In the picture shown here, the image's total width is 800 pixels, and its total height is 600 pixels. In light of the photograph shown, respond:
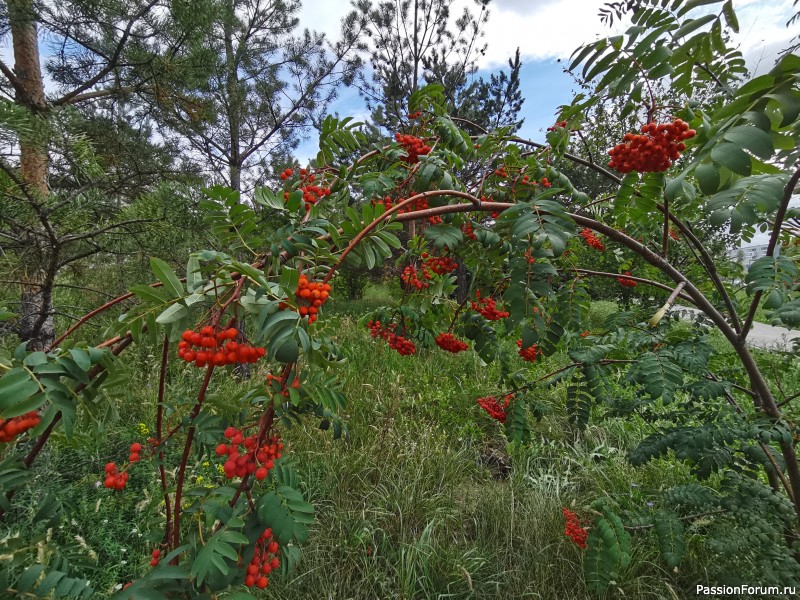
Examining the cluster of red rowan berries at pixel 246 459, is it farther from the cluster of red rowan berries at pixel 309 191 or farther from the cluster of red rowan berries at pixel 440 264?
the cluster of red rowan berries at pixel 440 264

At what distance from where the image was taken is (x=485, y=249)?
1452 mm

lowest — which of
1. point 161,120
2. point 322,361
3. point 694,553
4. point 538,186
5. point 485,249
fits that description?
point 694,553

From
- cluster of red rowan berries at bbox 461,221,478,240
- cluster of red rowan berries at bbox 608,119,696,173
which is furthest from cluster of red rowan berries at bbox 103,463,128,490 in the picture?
cluster of red rowan berries at bbox 608,119,696,173

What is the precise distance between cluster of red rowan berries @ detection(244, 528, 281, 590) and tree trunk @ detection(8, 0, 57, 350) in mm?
2079

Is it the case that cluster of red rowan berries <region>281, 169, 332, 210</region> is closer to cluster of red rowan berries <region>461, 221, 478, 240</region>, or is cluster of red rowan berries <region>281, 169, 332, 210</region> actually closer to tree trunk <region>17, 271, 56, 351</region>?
cluster of red rowan berries <region>461, 221, 478, 240</region>

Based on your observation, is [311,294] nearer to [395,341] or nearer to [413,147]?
[413,147]

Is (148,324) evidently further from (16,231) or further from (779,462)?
(16,231)

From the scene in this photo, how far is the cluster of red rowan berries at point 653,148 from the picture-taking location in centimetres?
115

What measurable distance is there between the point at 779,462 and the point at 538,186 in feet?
4.34

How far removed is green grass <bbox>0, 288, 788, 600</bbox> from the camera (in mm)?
1929

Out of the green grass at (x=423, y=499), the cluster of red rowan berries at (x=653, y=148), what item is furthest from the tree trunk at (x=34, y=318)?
the cluster of red rowan berries at (x=653, y=148)

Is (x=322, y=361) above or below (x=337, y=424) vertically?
above

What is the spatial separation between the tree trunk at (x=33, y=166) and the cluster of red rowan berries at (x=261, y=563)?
2.08m

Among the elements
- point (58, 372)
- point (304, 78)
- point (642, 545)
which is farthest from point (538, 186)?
point (304, 78)
